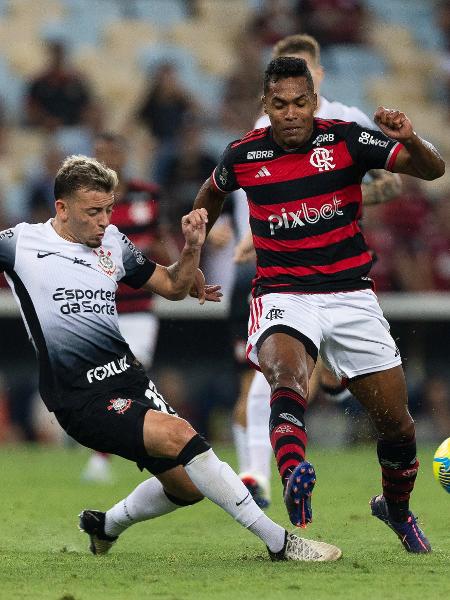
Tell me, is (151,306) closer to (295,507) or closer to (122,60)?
(295,507)

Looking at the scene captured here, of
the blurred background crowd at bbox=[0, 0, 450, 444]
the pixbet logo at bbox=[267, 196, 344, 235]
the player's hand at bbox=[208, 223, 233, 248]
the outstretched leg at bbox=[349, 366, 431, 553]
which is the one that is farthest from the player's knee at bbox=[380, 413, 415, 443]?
the blurred background crowd at bbox=[0, 0, 450, 444]

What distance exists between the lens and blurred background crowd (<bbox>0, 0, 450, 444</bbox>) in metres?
14.8

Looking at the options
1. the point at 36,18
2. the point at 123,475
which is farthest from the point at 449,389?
the point at 36,18

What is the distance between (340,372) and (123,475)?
5.77 metres

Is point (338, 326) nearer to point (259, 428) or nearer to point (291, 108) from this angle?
point (291, 108)

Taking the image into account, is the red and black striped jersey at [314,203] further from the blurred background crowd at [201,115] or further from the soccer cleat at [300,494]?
the blurred background crowd at [201,115]

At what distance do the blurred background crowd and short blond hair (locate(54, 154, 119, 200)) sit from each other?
6.44 metres

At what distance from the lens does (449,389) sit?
15.2 m

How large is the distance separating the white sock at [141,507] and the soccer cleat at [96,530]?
32mm

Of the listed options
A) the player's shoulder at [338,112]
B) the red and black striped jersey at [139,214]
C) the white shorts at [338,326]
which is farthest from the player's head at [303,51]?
the red and black striped jersey at [139,214]

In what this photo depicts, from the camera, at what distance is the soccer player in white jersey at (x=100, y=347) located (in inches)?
238

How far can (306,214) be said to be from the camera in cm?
660

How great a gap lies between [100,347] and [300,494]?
4.20ft

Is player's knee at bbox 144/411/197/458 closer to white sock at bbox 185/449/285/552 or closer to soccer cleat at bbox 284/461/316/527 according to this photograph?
white sock at bbox 185/449/285/552
